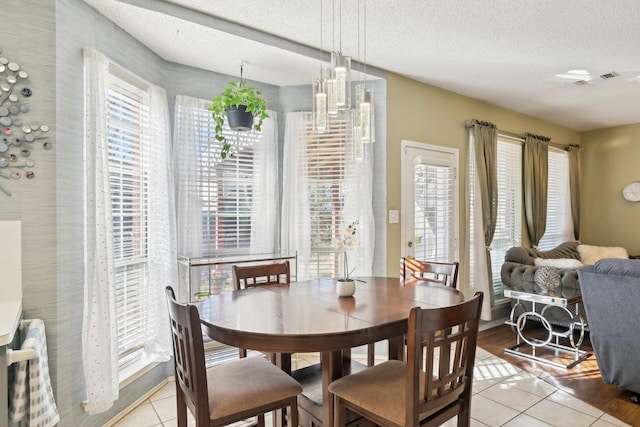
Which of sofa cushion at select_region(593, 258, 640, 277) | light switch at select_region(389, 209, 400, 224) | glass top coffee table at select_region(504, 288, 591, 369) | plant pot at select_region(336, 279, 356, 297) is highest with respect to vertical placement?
light switch at select_region(389, 209, 400, 224)

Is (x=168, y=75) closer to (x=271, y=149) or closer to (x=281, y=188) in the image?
(x=271, y=149)

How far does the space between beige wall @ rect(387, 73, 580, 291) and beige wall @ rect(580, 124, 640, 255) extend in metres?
2.42

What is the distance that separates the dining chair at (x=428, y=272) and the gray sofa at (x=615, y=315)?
104 centimetres

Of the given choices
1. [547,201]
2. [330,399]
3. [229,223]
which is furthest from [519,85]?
[330,399]

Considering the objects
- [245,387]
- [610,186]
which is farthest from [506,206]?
[245,387]

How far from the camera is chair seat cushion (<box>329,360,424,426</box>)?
5.32 ft

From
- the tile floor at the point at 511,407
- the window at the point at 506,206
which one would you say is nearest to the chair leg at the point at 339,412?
the tile floor at the point at 511,407

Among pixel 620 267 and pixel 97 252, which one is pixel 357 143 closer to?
pixel 97 252

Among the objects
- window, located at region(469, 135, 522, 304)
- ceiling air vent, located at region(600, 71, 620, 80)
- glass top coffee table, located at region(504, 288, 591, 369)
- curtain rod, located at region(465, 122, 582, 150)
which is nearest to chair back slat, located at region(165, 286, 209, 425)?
glass top coffee table, located at region(504, 288, 591, 369)

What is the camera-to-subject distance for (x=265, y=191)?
3701mm

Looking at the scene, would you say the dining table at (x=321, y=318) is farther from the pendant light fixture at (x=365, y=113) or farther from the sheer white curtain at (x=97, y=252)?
the pendant light fixture at (x=365, y=113)

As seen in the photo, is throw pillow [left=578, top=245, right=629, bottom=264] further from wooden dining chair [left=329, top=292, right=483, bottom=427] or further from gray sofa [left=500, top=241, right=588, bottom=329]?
wooden dining chair [left=329, top=292, right=483, bottom=427]

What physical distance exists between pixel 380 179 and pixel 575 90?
257cm

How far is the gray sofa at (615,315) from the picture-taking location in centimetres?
261
